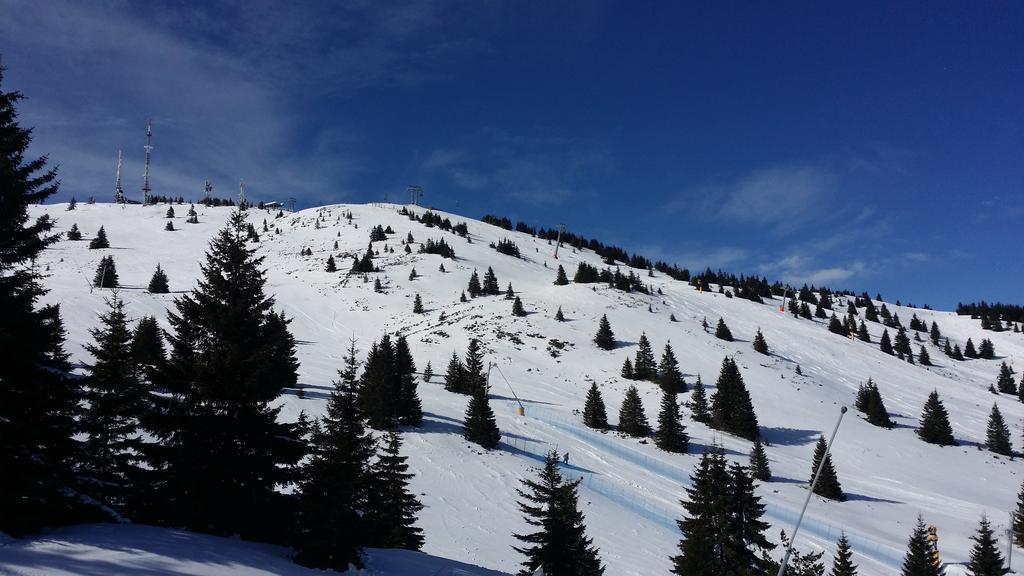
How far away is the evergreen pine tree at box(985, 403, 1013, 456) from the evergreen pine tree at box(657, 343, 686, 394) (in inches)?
1182

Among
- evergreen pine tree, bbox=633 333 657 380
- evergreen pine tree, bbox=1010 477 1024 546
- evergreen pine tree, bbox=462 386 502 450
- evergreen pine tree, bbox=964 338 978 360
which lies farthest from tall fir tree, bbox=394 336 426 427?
evergreen pine tree, bbox=964 338 978 360

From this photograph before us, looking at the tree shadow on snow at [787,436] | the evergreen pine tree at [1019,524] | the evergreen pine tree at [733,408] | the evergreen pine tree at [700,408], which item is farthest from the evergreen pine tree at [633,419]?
the evergreen pine tree at [1019,524]

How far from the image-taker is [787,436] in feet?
161

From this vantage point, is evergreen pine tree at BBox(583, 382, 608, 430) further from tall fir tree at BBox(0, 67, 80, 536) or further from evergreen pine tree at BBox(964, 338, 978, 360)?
evergreen pine tree at BBox(964, 338, 978, 360)

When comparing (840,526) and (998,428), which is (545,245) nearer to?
(998,428)

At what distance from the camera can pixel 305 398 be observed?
3597cm

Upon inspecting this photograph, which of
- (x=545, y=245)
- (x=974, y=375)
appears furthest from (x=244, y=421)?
(x=545, y=245)

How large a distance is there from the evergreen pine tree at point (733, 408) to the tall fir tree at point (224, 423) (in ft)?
147

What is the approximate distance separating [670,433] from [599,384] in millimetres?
15000

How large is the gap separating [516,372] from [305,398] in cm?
2697

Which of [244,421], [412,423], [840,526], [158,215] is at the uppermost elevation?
[158,215]

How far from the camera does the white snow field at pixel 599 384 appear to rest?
2889 cm

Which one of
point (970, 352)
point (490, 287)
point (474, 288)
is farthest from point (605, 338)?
point (970, 352)

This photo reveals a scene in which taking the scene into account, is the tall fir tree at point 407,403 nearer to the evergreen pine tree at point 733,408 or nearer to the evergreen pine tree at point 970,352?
the evergreen pine tree at point 733,408
